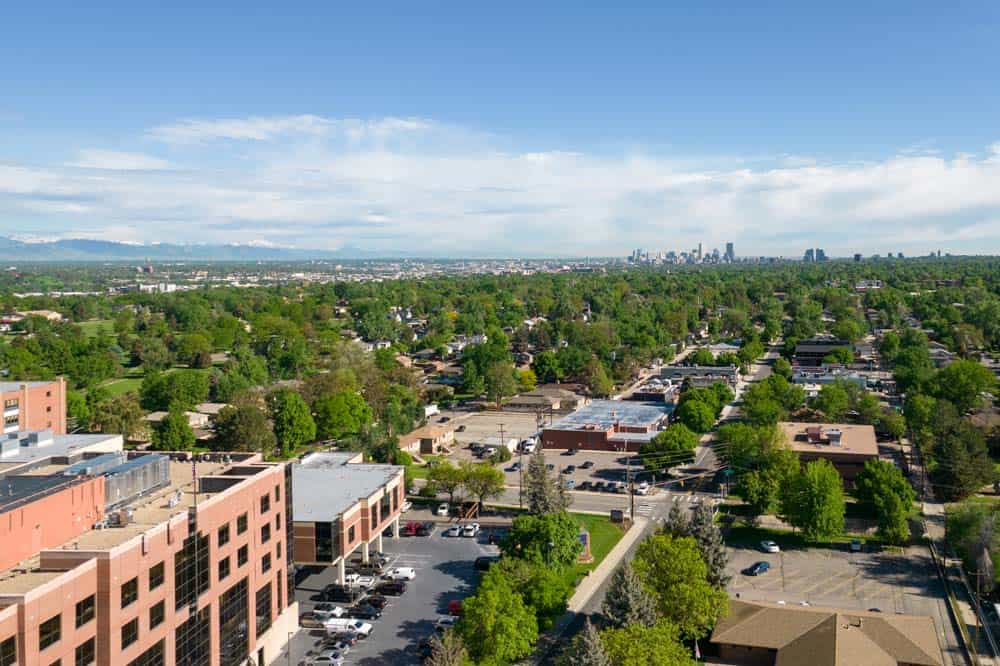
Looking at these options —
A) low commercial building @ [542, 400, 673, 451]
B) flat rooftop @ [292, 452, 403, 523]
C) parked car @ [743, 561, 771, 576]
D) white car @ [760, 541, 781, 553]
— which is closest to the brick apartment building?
flat rooftop @ [292, 452, 403, 523]

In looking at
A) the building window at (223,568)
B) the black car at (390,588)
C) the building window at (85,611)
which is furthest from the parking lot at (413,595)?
the building window at (85,611)

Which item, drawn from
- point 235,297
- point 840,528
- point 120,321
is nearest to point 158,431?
point 840,528

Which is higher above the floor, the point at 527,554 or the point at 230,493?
the point at 230,493

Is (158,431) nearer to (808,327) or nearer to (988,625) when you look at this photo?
(988,625)

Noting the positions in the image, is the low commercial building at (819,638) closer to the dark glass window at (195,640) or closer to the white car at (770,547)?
the white car at (770,547)

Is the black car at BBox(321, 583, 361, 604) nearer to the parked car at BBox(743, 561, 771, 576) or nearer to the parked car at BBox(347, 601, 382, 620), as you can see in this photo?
the parked car at BBox(347, 601, 382, 620)

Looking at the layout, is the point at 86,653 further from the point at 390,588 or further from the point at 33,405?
the point at 33,405
